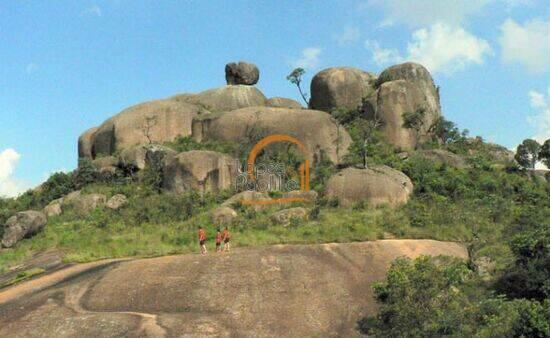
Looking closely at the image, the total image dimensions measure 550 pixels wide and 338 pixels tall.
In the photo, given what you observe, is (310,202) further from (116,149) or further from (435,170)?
(116,149)

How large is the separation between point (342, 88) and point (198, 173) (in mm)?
16840

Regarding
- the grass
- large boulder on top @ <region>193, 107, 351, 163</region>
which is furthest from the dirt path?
large boulder on top @ <region>193, 107, 351, 163</region>

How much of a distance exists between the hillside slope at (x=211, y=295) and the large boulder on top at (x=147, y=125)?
80.0 feet

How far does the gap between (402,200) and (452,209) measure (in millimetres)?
2882

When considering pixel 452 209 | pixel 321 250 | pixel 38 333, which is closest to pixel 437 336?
pixel 321 250

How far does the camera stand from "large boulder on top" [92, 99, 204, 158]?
156 ft

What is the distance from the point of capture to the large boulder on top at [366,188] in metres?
32.7

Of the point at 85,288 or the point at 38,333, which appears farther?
the point at 85,288

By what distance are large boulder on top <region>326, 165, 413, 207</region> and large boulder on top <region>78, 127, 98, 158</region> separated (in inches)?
997

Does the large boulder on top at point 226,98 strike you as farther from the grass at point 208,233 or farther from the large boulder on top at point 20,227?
the large boulder on top at point 20,227

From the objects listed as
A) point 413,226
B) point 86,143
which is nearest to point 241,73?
point 86,143

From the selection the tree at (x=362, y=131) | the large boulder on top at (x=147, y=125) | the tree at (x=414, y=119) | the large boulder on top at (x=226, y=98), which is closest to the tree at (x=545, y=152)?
the tree at (x=414, y=119)

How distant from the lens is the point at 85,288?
2125 centimetres

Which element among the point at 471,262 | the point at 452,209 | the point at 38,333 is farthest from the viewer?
the point at 452,209
